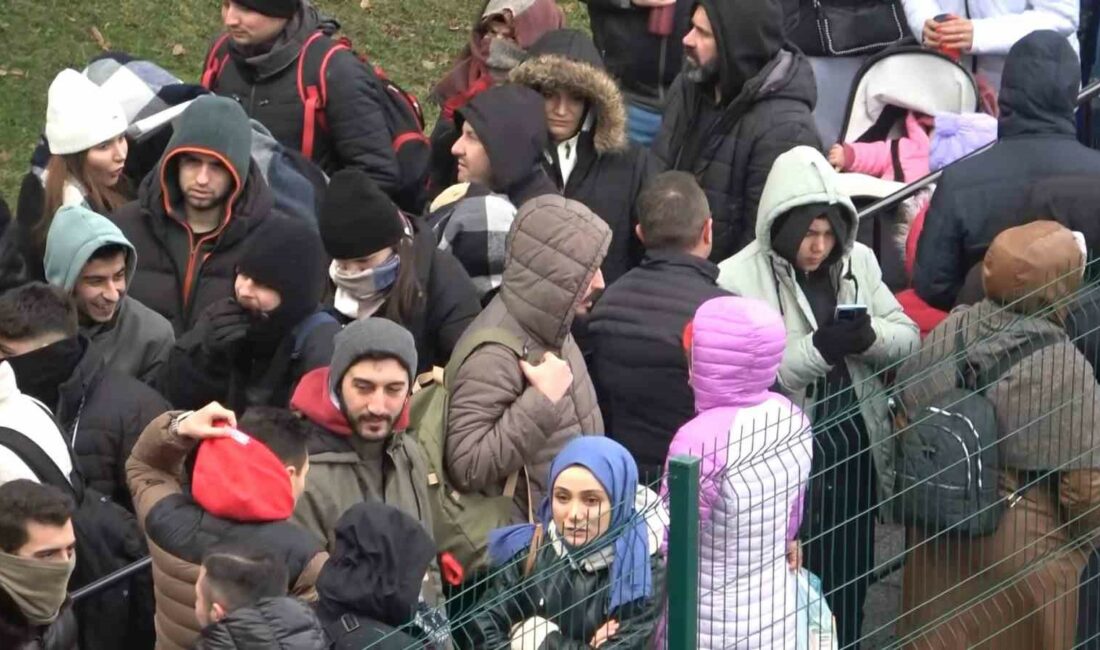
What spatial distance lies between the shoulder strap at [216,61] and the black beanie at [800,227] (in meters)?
2.81

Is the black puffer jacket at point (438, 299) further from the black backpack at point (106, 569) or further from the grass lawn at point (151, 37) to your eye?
the grass lawn at point (151, 37)

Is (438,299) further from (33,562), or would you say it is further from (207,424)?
(33,562)

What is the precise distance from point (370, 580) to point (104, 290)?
7.25 ft

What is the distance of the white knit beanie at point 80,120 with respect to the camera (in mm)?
8094

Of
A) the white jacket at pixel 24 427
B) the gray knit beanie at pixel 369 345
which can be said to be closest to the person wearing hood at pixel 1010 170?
the gray knit beanie at pixel 369 345

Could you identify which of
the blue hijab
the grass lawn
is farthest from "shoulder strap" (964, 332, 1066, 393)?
the grass lawn

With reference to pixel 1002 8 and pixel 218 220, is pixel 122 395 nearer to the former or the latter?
pixel 218 220

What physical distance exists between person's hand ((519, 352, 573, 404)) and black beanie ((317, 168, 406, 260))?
691 millimetres

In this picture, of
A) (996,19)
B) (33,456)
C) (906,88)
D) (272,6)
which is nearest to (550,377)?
(33,456)

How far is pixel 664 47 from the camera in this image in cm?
972

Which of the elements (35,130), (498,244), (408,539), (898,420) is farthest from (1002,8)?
(35,130)

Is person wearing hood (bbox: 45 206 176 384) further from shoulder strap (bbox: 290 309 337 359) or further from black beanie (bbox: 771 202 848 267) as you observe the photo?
black beanie (bbox: 771 202 848 267)

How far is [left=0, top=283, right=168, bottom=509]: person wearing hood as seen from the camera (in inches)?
265

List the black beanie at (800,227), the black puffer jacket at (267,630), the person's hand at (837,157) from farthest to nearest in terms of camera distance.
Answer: the person's hand at (837,157), the black beanie at (800,227), the black puffer jacket at (267,630)
